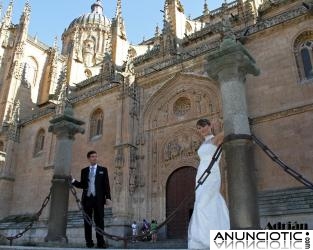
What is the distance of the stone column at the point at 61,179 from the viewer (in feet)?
25.9

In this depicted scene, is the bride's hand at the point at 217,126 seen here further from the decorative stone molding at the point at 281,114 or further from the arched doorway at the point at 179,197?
the arched doorway at the point at 179,197

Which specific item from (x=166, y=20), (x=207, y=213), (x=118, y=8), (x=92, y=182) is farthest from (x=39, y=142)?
(x=207, y=213)

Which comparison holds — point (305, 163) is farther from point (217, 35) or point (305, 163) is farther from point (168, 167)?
point (217, 35)

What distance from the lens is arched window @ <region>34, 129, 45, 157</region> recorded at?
25.0 meters

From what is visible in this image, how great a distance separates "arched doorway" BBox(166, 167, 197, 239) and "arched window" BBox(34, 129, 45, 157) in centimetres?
1212

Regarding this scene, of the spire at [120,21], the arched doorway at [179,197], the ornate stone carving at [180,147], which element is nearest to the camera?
the arched doorway at [179,197]

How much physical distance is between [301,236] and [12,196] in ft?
81.3

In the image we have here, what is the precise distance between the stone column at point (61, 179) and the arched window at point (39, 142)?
17040 millimetres

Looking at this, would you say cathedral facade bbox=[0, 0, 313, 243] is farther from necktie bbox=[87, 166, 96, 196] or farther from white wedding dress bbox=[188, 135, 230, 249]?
necktie bbox=[87, 166, 96, 196]

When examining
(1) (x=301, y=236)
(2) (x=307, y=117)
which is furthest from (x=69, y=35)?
(1) (x=301, y=236)

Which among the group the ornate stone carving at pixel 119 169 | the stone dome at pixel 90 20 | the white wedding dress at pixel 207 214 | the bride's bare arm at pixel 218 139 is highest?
the stone dome at pixel 90 20

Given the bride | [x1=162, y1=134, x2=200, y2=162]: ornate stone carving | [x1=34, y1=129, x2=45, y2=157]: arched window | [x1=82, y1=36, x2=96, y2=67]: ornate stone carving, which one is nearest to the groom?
the bride

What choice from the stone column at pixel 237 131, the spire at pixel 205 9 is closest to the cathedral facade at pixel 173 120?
the stone column at pixel 237 131

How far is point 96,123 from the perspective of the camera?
71.1ft
